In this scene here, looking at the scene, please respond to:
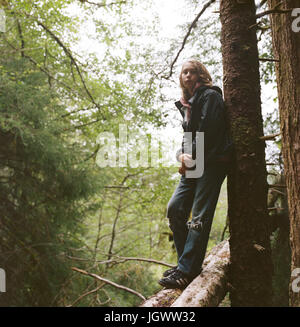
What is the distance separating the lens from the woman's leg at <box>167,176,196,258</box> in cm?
233

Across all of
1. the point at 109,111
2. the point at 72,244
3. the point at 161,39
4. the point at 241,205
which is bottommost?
the point at 72,244

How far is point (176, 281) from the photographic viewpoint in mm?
2084

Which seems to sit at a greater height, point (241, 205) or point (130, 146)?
point (130, 146)

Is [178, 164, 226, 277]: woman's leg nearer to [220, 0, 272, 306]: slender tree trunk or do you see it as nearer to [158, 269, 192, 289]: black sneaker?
[158, 269, 192, 289]: black sneaker

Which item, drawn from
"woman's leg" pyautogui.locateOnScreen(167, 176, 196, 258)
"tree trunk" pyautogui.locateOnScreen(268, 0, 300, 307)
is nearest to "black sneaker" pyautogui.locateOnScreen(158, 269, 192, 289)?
"woman's leg" pyautogui.locateOnScreen(167, 176, 196, 258)

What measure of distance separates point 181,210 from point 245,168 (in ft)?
1.92

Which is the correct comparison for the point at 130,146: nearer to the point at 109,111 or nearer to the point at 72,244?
the point at 109,111

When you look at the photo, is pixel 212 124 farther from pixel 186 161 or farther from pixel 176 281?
pixel 176 281

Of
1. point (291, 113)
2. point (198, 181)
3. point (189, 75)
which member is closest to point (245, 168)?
point (198, 181)

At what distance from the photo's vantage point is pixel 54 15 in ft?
16.4

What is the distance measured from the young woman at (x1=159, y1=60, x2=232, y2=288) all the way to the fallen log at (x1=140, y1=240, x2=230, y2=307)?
99 mm

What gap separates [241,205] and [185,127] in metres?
0.74

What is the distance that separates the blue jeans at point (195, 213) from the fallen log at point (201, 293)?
0.13m
